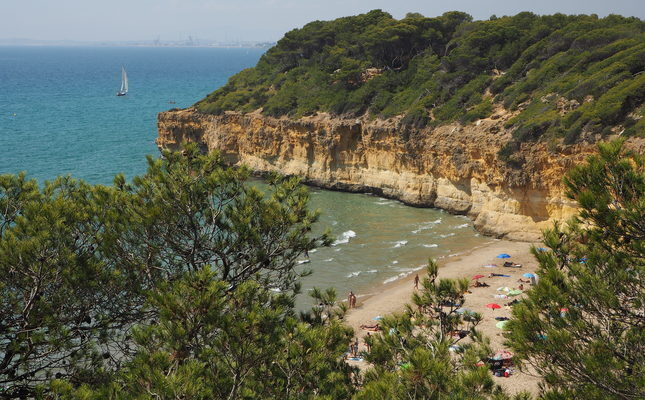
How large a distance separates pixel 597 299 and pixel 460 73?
3843 centimetres

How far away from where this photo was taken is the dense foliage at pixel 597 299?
27.1ft

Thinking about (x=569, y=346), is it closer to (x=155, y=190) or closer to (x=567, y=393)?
(x=567, y=393)

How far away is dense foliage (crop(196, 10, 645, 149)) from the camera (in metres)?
33.3

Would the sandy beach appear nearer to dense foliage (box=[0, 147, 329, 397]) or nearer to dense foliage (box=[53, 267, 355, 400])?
dense foliage (box=[0, 147, 329, 397])

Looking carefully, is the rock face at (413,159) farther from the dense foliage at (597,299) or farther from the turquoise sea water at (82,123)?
the dense foliage at (597,299)

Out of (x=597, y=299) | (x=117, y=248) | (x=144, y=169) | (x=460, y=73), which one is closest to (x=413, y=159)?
(x=460, y=73)

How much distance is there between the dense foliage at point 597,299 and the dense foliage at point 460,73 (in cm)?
2282

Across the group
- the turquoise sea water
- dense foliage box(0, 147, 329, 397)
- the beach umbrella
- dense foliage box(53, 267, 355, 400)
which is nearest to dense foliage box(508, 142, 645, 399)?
dense foliage box(53, 267, 355, 400)

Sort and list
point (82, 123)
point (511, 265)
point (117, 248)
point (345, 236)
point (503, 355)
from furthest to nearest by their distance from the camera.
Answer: point (82, 123), point (345, 236), point (511, 265), point (503, 355), point (117, 248)

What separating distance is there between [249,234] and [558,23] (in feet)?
141

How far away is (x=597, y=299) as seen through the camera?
8.67m

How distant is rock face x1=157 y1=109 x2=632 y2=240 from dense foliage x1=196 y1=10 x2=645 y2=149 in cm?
124

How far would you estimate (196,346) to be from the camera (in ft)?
28.4

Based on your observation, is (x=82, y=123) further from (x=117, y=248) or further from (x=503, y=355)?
(x=117, y=248)
